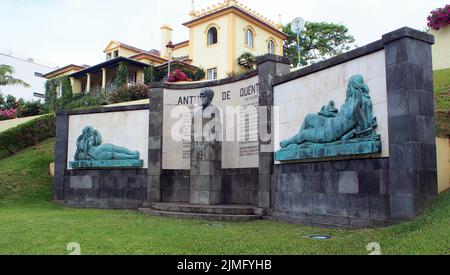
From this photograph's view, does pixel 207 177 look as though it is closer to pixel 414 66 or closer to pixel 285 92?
pixel 285 92

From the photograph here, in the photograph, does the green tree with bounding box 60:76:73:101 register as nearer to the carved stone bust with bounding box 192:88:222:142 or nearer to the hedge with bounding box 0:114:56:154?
the hedge with bounding box 0:114:56:154

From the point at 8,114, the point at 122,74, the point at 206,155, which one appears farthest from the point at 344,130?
the point at 8,114

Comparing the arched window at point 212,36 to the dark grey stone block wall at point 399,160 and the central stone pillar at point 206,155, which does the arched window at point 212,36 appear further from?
the dark grey stone block wall at point 399,160

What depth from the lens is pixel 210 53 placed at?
31.9 m

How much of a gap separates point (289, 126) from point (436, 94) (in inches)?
221

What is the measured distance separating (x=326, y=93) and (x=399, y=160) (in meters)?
2.46

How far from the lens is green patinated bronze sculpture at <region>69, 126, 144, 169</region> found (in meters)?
13.7

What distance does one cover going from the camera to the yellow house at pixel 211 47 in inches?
1213

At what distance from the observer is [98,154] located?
559 inches

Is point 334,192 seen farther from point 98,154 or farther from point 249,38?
point 249,38

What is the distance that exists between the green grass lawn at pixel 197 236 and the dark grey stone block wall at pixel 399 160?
456mm

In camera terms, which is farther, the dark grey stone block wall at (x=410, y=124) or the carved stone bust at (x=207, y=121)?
the carved stone bust at (x=207, y=121)

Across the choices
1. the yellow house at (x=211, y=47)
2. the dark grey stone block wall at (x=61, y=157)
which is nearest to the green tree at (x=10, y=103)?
the yellow house at (x=211, y=47)
